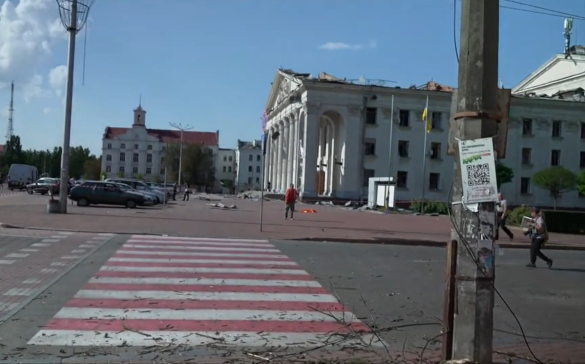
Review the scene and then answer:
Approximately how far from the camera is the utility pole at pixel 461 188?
228 inches

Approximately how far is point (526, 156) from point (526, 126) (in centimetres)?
353

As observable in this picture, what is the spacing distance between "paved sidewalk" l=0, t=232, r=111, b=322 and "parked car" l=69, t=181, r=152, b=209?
18560 mm

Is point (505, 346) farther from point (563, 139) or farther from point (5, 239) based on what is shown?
point (563, 139)

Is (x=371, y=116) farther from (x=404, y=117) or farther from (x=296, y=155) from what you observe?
(x=296, y=155)

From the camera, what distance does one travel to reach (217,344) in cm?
744

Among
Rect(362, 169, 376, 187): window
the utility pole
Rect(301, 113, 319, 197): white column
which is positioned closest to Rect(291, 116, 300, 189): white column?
Rect(301, 113, 319, 197): white column

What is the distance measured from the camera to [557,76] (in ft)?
281

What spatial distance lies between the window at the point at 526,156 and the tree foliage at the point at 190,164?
→ 221 feet

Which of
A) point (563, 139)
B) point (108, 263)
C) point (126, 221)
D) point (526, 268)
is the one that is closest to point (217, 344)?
point (108, 263)

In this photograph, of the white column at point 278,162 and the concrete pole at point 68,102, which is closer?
the concrete pole at point 68,102

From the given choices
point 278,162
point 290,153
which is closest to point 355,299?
point 290,153

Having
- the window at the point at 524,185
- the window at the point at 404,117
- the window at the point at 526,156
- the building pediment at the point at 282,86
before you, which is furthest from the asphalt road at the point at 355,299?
the window at the point at 524,185

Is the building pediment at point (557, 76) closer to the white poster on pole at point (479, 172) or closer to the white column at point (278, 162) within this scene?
the white column at point (278, 162)

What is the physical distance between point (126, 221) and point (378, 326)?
19351mm
